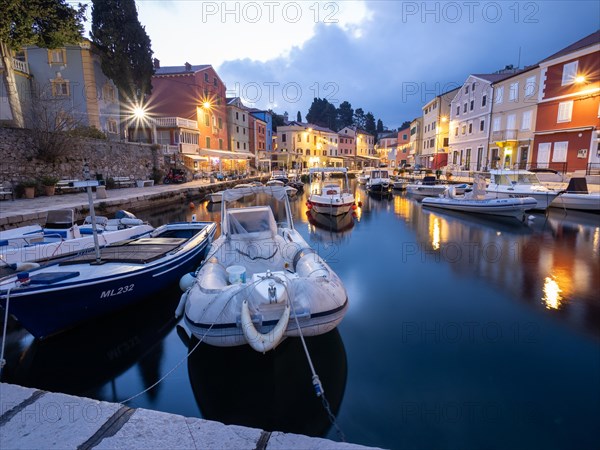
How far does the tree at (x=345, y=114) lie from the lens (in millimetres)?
110250

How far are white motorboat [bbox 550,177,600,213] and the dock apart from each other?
21631 mm

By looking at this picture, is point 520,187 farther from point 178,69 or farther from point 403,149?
point 403,149

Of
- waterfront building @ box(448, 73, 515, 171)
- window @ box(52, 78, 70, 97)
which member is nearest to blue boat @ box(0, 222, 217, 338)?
window @ box(52, 78, 70, 97)

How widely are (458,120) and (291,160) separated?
1277 inches

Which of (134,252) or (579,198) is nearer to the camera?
(134,252)

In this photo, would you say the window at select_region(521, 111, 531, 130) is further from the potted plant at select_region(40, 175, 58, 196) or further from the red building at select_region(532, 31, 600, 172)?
the potted plant at select_region(40, 175, 58, 196)

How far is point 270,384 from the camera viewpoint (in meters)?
4.66

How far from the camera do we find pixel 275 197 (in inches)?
366

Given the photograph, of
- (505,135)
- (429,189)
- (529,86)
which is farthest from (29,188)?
(529,86)

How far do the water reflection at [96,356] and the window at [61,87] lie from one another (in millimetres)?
27218

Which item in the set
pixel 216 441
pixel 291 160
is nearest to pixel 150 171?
pixel 216 441

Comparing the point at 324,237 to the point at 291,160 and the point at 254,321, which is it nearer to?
the point at 254,321

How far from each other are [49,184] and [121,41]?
15197mm

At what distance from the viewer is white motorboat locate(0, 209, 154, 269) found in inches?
309
